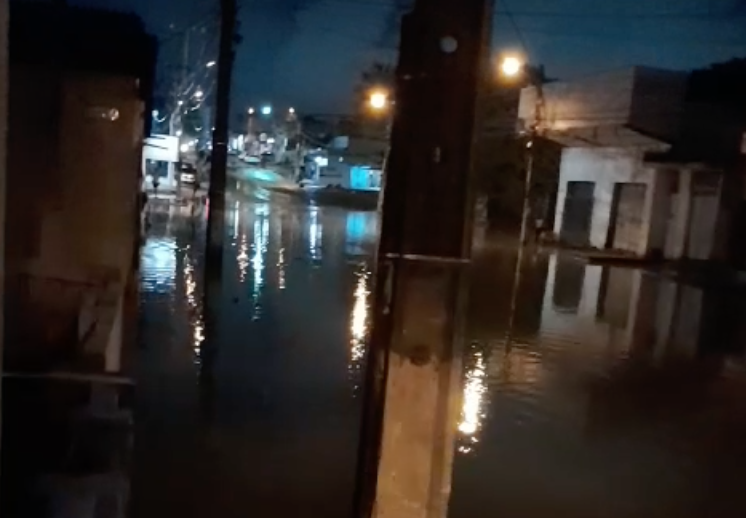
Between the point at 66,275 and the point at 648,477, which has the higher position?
the point at 66,275

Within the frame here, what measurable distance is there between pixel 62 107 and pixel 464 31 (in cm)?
609

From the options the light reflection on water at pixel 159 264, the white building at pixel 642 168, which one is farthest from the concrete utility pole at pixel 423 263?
the white building at pixel 642 168

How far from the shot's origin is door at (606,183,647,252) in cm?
2867

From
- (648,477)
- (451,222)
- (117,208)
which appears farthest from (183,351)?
(451,222)

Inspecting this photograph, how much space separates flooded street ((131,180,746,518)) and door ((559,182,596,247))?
12.6 m

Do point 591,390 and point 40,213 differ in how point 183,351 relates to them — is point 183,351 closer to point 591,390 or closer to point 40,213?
point 40,213

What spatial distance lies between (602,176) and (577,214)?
2160mm

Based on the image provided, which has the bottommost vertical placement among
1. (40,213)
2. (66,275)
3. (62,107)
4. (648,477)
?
(648,477)

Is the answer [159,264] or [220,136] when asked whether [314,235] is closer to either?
[159,264]

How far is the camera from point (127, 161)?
1017cm

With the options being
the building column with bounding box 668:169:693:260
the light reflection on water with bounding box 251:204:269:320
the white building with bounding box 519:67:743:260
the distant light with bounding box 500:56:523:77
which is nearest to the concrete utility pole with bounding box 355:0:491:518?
the light reflection on water with bounding box 251:204:269:320

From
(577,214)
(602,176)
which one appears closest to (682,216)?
(602,176)

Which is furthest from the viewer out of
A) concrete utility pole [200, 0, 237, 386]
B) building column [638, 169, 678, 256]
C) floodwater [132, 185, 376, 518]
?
building column [638, 169, 678, 256]

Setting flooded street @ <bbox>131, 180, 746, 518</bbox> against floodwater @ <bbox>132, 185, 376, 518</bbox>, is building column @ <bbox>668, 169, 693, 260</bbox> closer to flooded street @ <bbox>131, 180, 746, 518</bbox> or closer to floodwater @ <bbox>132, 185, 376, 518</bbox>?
flooded street @ <bbox>131, 180, 746, 518</bbox>
